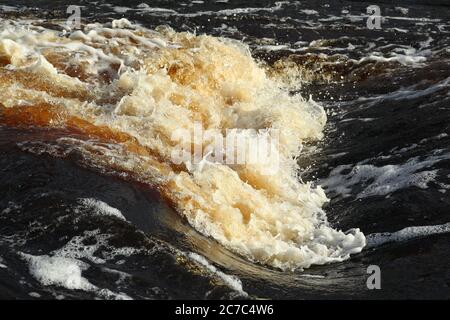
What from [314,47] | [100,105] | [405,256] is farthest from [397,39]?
[405,256]

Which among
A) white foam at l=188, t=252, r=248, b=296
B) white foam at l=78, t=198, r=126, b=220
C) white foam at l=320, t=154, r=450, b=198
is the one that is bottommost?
white foam at l=320, t=154, r=450, b=198

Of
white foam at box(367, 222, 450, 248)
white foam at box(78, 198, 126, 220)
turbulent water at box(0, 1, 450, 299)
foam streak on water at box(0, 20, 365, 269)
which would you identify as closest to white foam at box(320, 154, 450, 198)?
turbulent water at box(0, 1, 450, 299)

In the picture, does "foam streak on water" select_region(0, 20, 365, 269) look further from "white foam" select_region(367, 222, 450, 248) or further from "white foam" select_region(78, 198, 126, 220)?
"white foam" select_region(78, 198, 126, 220)

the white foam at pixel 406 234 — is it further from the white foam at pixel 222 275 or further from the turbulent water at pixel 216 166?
the white foam at pixel 222 275

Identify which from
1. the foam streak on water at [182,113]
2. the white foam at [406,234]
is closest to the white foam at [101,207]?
the foam streak on water at [182,113]

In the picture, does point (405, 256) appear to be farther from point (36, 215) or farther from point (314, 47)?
point (314, 47)

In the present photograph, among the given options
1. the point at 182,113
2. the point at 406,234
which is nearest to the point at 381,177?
the point at 406,234
